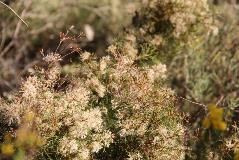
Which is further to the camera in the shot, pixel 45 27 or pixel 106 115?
pixel 45 27

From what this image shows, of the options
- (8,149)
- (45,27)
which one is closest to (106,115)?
(8,149)

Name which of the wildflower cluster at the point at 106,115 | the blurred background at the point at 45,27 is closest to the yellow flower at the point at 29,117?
the wildflower cluster at the point at 106,115

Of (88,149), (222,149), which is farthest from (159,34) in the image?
(88,149)

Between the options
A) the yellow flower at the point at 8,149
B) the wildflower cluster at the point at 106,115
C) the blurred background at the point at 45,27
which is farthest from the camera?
the blurred background at the point at 45,27

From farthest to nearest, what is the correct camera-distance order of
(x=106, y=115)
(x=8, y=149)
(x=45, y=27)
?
(x=45, y=27) → (x=106, y=115) → (x=8, y=149)

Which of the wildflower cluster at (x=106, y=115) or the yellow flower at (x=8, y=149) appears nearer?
the yellow flower at (x=8, y=149)

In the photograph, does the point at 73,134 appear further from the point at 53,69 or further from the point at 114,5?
the point at 114,5

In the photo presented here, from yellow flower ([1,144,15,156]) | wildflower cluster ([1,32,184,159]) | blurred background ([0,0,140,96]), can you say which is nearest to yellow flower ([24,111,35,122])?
wildflower cluster ([1,32,184,159])

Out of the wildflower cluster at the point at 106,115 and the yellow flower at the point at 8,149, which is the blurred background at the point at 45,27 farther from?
the yellow flower at the point at 8,149

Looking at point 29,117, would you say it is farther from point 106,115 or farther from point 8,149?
point 106,115

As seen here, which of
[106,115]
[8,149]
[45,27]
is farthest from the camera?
[45,27]

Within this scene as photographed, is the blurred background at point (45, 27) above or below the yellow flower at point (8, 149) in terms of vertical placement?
above
